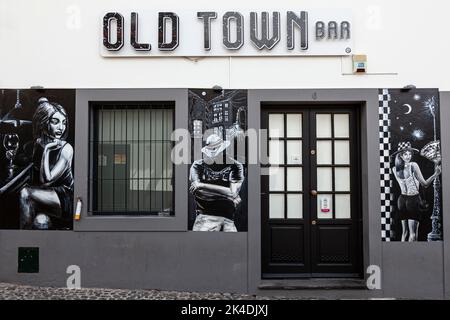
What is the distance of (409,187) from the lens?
21.4ft

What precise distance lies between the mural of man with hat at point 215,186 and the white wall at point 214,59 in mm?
1022

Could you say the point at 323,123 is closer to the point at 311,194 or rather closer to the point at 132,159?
the point at 311,194

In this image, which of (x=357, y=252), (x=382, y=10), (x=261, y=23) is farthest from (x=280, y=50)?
(x=357, y=252)

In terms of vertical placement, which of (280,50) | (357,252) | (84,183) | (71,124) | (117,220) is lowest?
(357,252)

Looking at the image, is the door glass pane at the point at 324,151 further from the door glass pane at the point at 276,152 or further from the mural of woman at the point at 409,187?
the mural of woman at the point at 409,187

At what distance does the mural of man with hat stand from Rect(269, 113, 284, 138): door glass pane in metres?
0.75

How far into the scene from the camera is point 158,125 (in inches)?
272

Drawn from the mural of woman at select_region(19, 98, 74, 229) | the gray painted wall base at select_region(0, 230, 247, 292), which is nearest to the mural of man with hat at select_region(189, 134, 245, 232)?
the gray painted wall base at select_region(0, 230, 247, 292)

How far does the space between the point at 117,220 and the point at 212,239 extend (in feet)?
4.61

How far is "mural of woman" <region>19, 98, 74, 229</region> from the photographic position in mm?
6625

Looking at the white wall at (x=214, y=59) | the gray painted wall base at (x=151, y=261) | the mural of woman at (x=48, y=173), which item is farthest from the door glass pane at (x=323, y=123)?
the mural of woman at (x=48, y=173)

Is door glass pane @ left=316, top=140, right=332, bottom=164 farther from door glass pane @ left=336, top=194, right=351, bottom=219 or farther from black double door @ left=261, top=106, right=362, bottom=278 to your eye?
door glass pane @ left=336, top=194, right=351, bottom=219

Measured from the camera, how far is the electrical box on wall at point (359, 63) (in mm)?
6562
